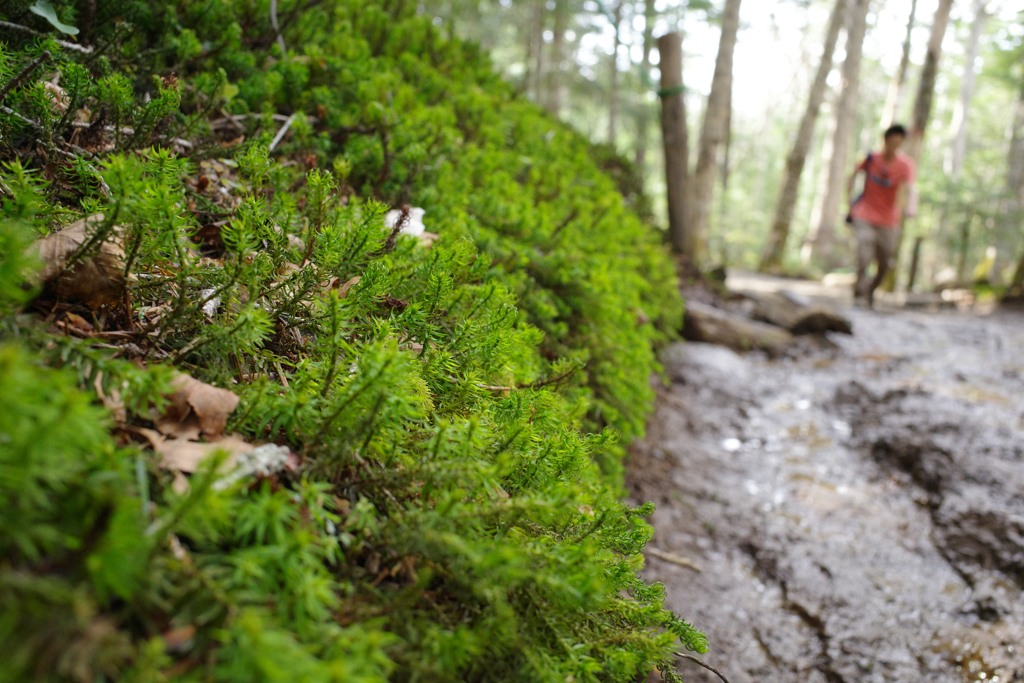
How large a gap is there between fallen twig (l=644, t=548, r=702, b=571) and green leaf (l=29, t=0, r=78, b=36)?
10.9 ft

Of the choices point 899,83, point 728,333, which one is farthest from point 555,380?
point 899,83

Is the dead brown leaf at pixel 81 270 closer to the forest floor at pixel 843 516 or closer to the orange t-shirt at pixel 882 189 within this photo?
the forest floor at pixel 843 516

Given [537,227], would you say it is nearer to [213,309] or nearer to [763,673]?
[213,309]

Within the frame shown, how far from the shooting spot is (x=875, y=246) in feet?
31.3

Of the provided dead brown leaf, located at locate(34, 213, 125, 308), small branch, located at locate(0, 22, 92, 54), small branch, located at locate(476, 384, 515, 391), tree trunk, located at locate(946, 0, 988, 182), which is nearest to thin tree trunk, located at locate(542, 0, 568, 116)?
small branch, located at locate(0, 22, 92, 54)

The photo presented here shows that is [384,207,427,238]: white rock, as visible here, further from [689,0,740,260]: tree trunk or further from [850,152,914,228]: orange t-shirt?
[850,152,914,228]: orange t-shirt

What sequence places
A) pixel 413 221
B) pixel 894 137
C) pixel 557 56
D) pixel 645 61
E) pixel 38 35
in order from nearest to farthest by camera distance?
pixel 38 35 → pixel 413 221 → pixel 894 137 → pixel 557 56 → pixel 645 61

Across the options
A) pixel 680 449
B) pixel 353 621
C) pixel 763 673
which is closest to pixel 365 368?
pixel 353 621

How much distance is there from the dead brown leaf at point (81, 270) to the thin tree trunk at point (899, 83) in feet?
57.8

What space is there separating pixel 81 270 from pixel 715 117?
410 inches

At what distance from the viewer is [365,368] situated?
1.17 metres

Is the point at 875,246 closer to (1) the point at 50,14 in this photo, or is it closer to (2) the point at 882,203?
(2) the point at 882,203

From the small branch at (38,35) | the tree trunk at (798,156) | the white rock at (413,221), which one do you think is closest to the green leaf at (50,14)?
the small branch at (38,35)

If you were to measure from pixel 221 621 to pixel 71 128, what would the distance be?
2072 millimetres
